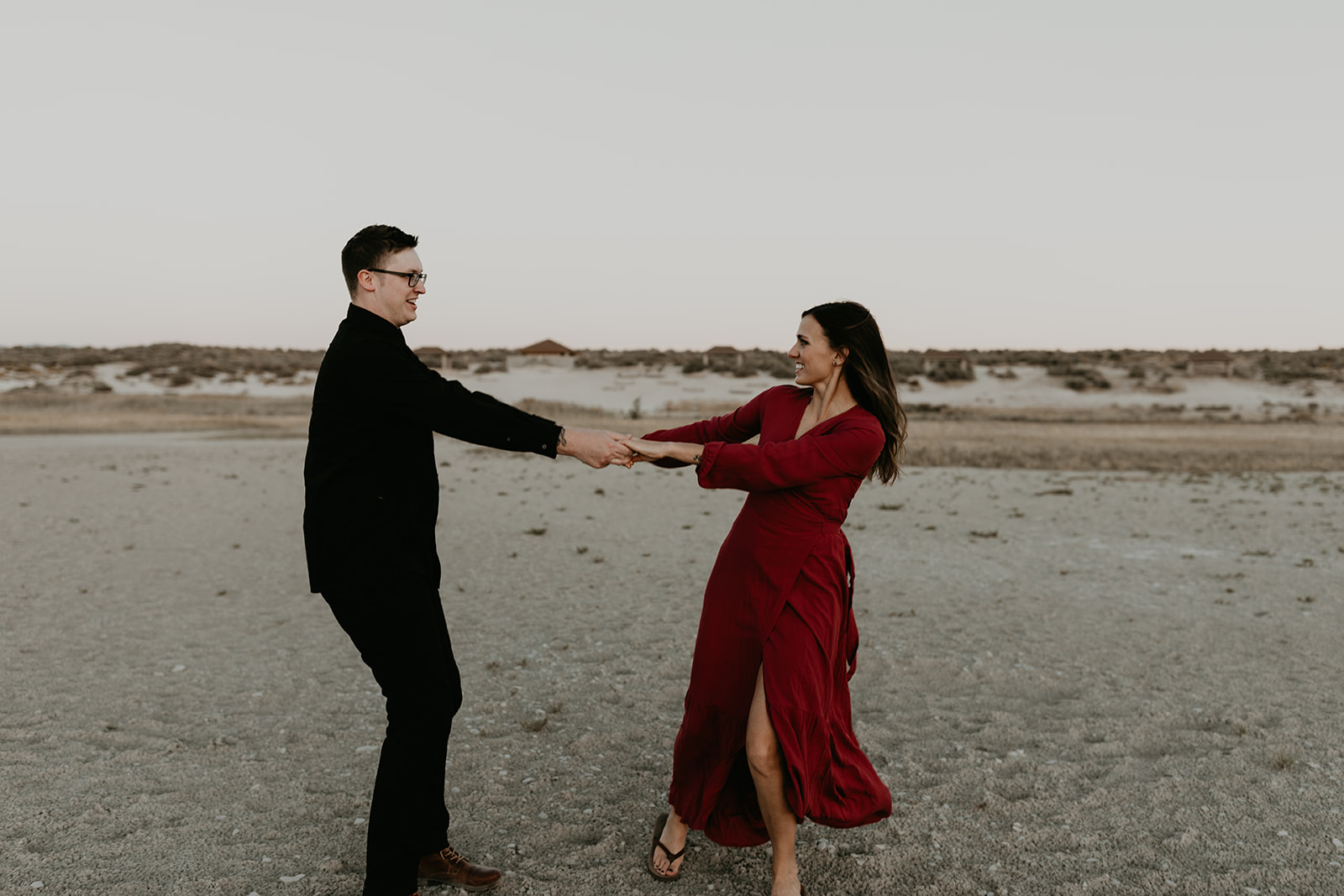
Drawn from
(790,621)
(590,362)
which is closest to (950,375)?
(590,362)

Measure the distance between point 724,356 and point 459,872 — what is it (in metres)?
65.1

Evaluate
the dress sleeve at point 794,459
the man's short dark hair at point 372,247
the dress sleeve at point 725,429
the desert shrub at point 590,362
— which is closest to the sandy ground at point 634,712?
the dress sleeve at point 794,459

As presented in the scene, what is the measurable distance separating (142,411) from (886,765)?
4499cm

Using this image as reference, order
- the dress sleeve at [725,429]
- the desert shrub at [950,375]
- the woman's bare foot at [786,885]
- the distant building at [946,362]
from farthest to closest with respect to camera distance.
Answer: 1. the distant building at [946,362]
2. the desert shrub at [950,375]
3. the dress sleeve at [725,429]
4. the woman's bare foot at [786,885]

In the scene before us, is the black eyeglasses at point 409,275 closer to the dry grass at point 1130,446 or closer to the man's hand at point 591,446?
the man's hand at point 591,446

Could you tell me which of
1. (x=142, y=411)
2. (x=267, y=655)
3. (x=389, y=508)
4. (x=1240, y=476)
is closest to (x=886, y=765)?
(x=389, y=508)

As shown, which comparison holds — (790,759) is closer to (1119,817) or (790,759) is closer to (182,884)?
(1119,817)

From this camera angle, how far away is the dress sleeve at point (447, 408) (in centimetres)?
321

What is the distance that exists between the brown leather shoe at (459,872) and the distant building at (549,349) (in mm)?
63605

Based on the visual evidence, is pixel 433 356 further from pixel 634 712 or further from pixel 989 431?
pixel 634 712

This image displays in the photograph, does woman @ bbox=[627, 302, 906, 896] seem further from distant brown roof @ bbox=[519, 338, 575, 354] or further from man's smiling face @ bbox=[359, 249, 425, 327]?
distant brown roof @ bbox=[519, 338, 575, 354]

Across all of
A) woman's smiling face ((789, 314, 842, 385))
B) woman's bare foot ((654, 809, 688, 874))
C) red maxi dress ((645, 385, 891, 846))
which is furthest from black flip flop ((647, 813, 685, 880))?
woman's smiling face ((789, 314, 842, 385))

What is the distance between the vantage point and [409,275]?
11.3 feet

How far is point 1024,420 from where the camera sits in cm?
3825
